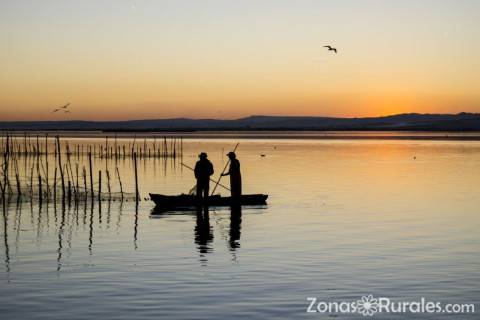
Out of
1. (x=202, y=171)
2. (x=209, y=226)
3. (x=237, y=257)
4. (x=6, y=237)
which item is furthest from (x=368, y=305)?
(x=202, y=171)

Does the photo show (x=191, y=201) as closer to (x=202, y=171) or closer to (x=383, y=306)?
(x=202, y=171)

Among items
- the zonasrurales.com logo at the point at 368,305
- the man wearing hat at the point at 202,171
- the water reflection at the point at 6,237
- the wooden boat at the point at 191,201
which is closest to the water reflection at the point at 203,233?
the wooden boat at the point at 191,201

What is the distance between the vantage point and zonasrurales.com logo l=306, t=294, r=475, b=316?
13938 millimetres

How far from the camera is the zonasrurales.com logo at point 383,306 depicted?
45.7ft

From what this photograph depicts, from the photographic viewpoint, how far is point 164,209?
3134cm

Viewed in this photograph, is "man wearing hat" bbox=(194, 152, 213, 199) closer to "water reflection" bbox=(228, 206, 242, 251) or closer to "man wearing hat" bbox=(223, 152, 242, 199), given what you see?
"man wearing hat" bbox=(223, 152, 242, 199)

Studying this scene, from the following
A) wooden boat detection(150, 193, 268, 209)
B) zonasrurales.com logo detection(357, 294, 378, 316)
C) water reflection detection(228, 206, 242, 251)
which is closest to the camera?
zonasrurales.com logo detection(357, 294, 378, 316)

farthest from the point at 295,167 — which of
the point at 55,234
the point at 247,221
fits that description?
the point at 55,234

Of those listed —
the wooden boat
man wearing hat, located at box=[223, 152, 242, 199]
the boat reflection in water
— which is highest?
man wearing hat, located at box=[223, 152, 242, 199]

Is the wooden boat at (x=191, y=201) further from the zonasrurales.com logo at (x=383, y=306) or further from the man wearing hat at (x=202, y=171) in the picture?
the zonasrurales.com logo at (x=383, y=306)

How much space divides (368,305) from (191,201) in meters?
18.0

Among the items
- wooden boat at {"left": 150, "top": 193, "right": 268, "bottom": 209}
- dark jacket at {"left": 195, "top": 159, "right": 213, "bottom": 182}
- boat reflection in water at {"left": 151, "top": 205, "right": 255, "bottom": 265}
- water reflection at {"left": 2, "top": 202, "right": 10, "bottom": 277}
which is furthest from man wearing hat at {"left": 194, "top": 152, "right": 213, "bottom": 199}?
water reflection at {"left": 2, "top": 202, "right": 10, "bottom": 277}

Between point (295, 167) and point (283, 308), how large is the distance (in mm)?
47450

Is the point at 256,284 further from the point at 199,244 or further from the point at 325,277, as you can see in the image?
the point at 199,244
